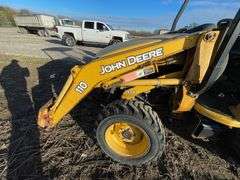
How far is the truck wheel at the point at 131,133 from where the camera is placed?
4406 mm

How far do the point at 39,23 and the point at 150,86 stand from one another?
95.3 ft

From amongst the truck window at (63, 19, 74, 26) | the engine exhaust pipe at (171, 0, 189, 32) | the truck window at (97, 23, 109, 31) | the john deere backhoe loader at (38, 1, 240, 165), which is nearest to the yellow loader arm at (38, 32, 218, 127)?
the john deere backhoe loader at (38, 1, 240, 165)

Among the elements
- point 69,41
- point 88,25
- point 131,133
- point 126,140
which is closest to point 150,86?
point 131,133

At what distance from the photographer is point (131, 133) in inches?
189

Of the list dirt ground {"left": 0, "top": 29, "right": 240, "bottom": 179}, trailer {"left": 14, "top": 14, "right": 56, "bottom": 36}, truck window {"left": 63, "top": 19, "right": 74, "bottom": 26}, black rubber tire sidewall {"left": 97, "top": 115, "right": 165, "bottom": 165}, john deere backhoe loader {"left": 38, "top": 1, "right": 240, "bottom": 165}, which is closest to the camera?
john deere backhoe loader {"left": 38, "top": 1, "right": 240, "bottom": 165}

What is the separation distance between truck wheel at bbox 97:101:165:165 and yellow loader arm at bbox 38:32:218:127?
30 cm

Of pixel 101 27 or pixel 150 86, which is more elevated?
pixel 150 86

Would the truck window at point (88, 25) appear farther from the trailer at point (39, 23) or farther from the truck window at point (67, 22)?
the trailer at point (39, 23)

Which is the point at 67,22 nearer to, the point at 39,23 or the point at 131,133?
the point at 39,23

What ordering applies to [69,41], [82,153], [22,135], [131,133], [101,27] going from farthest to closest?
[69,41]
[101,27]
[22,135]
[82,153]
[131,133]

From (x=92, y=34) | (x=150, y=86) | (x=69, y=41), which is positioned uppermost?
(x=150, y=86)

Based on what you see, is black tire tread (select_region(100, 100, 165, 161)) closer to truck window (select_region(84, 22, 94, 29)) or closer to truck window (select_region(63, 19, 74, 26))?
truck window (select_region(84, 22, 94, 29))

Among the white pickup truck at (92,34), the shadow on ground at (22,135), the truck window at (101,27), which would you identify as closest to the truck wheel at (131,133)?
the shadow on ground at (22,135)

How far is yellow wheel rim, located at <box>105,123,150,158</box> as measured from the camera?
4.70 meters
